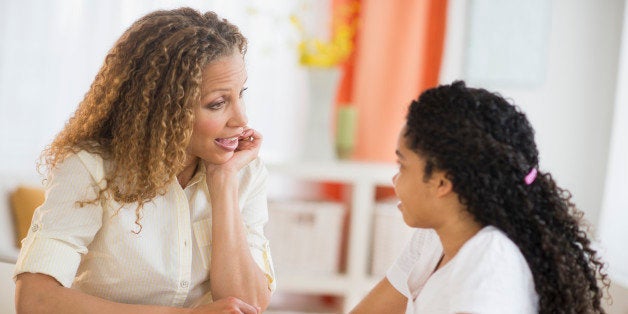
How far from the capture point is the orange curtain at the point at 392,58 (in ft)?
12.0

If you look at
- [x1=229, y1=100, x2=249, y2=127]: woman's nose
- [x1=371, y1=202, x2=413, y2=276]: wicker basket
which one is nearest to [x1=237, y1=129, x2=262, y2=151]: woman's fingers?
[x1=229, y1=100, x2=249, y2=127]: woman's nose

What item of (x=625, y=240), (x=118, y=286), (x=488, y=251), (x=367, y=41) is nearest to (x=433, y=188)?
(x=488, y=251)

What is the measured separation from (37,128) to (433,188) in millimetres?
2585

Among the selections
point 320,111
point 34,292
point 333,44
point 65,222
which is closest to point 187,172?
point 65,222

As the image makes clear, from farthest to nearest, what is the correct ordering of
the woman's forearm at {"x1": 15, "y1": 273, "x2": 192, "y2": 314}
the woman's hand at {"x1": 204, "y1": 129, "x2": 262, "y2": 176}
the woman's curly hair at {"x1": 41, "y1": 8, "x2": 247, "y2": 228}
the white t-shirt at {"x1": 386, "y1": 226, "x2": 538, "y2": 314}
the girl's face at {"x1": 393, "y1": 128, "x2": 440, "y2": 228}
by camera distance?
the woman's hand at {"x1": 204, "y1": 129, "x2": 262, "y2": 176} < the woman's curly hair at {"x1": 41, "y1": 8, "x2": 247, "y2": 228} < the woman's forearm at {"x1": 15, "y1": 273, "x2": 192, "y2": 314} < the girl's face at {"x1": 393, "y1": 128, "x2": 440, "y2": 228} < the white t-shirt at {"x1": 386, "y1": 226, "x2": 538, "y2": 314}

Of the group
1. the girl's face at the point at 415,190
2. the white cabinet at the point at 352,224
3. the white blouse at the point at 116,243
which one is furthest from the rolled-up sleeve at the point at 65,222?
the white cabinet at the point at 352,224

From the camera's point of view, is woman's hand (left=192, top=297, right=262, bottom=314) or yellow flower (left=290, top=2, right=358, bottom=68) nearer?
woman's hand (left=192, top=297, right=262, bottom=314)

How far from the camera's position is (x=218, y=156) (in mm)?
1595

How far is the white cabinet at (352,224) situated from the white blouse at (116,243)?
1740 mm

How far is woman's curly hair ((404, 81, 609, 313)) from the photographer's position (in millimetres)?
1210

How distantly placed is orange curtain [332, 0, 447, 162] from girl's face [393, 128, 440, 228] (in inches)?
92.8

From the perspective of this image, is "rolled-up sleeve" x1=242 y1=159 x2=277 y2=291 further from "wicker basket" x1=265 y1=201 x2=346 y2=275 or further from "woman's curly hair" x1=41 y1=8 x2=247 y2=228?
"wicker basket" x1=265 y1=201 x2=346 y2=275

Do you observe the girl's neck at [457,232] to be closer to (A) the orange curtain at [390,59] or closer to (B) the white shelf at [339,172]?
(B) the white shelf at [339,172]

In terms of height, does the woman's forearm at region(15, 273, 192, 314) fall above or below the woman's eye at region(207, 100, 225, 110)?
below
